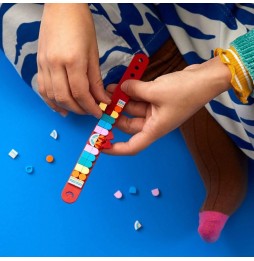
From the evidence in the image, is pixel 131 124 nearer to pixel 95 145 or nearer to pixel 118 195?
pixel 95 145

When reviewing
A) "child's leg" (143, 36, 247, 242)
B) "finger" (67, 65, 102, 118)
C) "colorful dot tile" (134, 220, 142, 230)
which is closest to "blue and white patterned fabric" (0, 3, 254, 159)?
"child's leg" (143, 36, 247, 242)

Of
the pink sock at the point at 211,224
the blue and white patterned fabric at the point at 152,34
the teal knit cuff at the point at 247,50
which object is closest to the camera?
the teal knit cuff at the point at 247,50

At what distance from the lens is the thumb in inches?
22.3

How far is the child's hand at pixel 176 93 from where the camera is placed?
552 mm

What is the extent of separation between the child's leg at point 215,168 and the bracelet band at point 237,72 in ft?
0.65

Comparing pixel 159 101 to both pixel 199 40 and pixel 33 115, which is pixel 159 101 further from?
pixel 33 115

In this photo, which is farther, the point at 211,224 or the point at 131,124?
the point at 211,224

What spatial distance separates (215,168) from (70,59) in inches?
14.5

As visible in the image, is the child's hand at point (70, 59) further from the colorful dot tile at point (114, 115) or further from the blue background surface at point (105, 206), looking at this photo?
the blue background surface at point (105, 206)

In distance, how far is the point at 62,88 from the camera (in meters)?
0.56

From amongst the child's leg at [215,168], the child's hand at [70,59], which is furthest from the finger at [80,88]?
the child's leg at [215,168]

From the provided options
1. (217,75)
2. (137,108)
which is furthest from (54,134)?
(217,75)

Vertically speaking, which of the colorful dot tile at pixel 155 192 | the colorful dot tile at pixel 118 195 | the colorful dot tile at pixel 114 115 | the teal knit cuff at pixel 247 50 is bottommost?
the colorful dot tile at pixel 155 192

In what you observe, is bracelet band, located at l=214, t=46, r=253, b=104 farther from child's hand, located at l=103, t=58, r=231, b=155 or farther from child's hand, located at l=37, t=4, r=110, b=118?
child's hand, located at l=37, t=4, r=110, b=118
